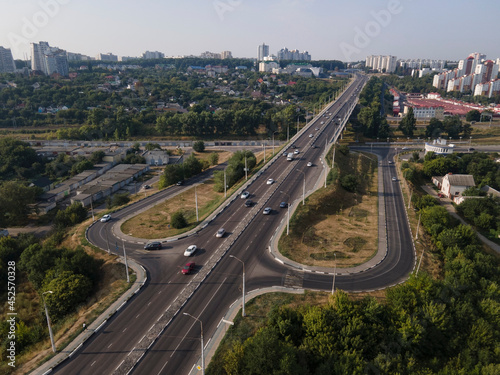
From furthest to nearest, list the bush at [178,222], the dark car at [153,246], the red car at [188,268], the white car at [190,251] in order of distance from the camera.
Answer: the bush at [178,222], the dark car at [153,246], the white car at [190,251], the red car at [188,268]

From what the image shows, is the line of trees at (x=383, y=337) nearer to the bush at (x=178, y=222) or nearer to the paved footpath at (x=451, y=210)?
the bush at (x=178, y=222)

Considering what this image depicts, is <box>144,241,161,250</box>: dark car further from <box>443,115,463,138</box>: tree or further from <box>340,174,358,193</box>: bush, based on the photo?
<box>443,115,463,138</box>: tree

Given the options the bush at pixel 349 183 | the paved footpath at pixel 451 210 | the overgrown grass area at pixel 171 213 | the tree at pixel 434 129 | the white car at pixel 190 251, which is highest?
the tree at pixel 434 129

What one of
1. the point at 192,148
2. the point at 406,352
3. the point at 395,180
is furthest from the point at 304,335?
the point at 192,148

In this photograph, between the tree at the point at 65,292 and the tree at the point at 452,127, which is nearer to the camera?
the tree at the point at 65,292

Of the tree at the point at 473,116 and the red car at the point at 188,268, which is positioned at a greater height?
the tree at the point at 473,116

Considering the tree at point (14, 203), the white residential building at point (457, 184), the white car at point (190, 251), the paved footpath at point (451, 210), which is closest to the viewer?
the white car at point (190, 251)

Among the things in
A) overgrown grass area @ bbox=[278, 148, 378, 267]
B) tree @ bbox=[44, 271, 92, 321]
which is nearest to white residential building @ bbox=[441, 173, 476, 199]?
overgrown grass area @ bbox=[278, 148, 378, 267]

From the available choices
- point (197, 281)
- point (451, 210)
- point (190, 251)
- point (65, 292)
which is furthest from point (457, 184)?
point (65, 292)

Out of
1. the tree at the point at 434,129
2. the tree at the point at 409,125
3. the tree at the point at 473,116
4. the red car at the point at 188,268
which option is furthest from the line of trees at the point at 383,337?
the tree at the point at 473,116
